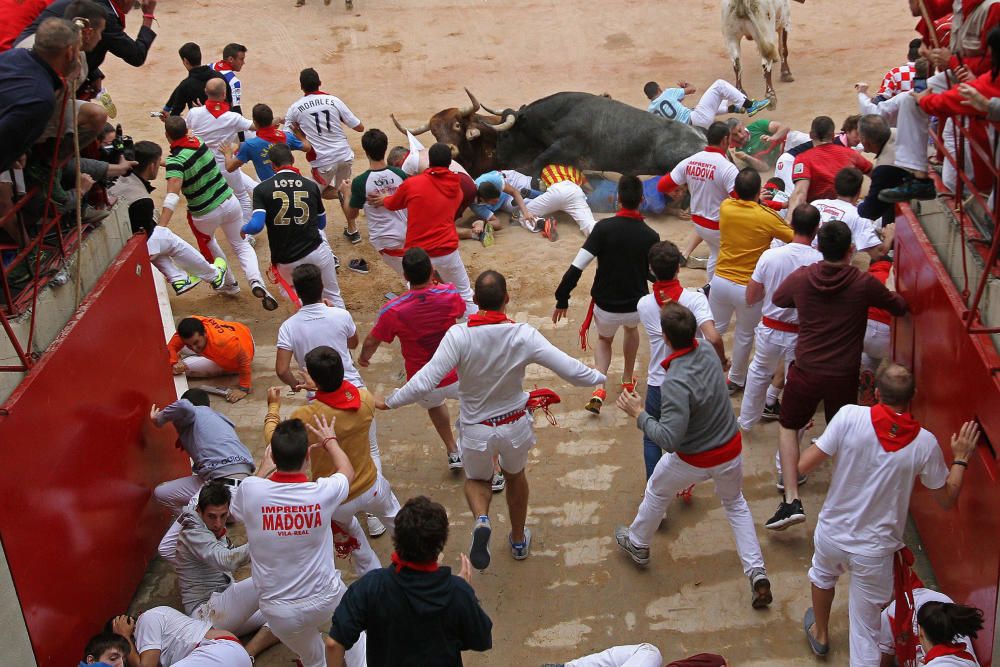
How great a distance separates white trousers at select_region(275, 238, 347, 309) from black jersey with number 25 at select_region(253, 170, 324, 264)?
0.04 metres

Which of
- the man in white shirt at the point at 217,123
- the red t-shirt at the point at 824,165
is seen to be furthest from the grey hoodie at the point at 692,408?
the man in white shirt at the point at 217,123

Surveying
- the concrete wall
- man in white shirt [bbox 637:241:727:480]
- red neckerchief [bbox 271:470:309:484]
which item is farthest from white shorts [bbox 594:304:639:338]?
the concrete wall

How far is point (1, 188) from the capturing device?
5.77m

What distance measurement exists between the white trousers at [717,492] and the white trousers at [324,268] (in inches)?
142

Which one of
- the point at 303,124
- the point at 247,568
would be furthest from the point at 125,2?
the point at 247,568

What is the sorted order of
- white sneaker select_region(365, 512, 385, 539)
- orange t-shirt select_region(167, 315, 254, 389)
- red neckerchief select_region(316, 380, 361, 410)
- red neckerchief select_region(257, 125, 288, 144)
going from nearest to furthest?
red neckerchief select_region(316, 380, 361, 410) → white sneaker select_region(365, 512, 385, 539) → orange t-shirt select_region(167, 315, 254, 389) → red neckerchief select_region(257, 125, 288, 144)

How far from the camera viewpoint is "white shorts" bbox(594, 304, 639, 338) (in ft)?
24.4

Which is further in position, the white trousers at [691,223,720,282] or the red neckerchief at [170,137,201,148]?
the red neckerchief at [170,137,201,148]

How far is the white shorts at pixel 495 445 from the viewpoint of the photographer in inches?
235

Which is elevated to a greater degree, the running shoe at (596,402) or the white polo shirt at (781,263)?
the white polo shirt at (781,263)

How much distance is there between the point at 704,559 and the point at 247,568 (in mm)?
2897

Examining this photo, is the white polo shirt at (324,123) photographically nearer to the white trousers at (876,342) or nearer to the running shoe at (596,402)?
the running shoe at (596,402)

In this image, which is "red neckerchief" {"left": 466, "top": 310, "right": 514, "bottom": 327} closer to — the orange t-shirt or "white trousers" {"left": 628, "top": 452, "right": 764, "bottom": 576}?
"white trousers" {"left": 628, "top": 452, "right": 764, "bottom": 576}

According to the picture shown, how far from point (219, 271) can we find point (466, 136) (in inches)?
159
